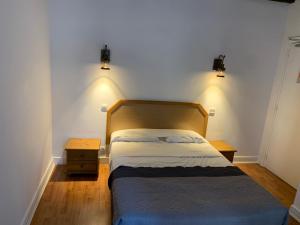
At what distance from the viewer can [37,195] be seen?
2.52 meters

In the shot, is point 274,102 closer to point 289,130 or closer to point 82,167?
point 289,130

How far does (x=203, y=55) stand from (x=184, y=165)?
172 centimetres

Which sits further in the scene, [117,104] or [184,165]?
[117,104]

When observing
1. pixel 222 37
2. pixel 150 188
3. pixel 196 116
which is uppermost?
pixel 222 37

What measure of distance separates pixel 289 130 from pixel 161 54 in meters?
2.20

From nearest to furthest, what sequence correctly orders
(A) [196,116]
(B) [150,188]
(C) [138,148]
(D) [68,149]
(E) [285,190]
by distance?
1. (B) [150,188]
2. (C) [138,148]
3. (D) [68,149]
4. (E) [285,190]
5. (A) [196,116]

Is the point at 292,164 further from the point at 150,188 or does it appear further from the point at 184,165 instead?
the point at 150,188

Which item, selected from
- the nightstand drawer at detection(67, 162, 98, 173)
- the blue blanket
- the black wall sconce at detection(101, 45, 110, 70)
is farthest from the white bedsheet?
the black wall sconce at detection(101, 45, 110, 70)

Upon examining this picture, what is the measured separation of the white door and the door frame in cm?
4

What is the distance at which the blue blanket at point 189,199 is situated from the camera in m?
1.72

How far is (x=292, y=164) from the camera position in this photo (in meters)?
3.41

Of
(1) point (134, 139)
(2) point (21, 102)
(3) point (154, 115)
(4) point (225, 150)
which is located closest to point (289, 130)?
(4) point (225, 150)

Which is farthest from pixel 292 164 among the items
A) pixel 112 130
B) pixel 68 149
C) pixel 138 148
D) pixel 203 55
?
pixel 68 149

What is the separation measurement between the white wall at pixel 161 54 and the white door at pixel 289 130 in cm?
30
